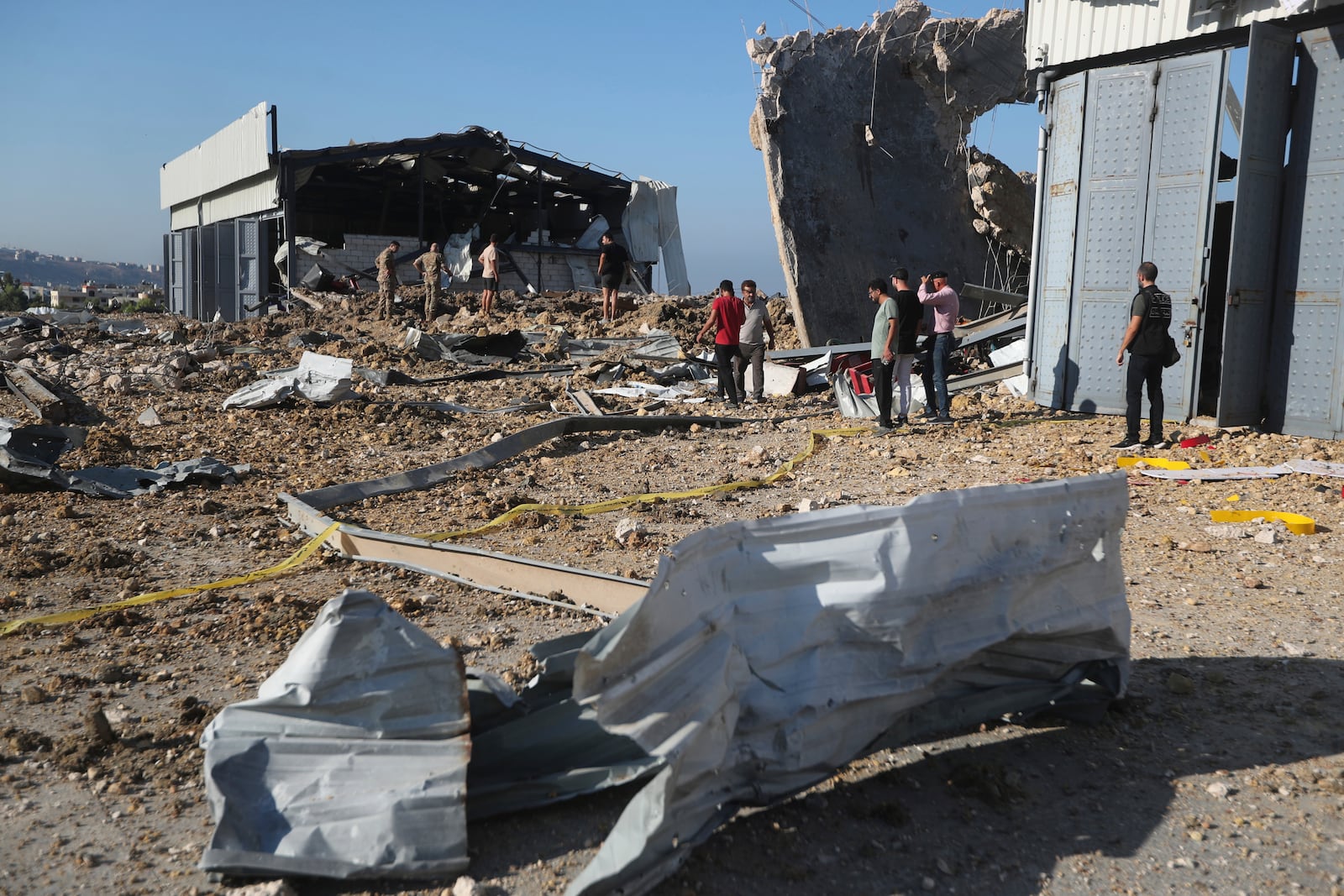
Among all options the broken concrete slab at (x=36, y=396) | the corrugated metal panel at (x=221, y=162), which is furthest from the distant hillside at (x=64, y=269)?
the broken concrete slab at (x=36, y=396)

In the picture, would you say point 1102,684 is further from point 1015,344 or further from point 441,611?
point 1015,344

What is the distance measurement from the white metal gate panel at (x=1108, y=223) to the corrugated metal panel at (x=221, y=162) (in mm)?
18606

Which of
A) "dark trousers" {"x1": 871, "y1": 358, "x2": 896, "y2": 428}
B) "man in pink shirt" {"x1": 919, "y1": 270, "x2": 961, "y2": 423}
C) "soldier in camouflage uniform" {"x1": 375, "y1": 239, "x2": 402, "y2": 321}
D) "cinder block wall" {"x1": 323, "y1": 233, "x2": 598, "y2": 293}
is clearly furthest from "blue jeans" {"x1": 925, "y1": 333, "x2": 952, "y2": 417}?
"cinder block wall" {"x1": 323, "y1": 233, "x2": 598, "y2": 293}

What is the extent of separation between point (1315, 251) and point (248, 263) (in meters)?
22.2

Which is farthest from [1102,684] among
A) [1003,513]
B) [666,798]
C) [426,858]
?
[426,858]

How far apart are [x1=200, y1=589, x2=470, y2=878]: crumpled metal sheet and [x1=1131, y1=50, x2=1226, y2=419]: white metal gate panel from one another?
28.4 feet

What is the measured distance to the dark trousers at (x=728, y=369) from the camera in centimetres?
1152

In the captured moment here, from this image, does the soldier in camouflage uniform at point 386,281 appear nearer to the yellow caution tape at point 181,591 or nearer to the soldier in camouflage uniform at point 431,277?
the soldier in camouflage uniform at point 431,277

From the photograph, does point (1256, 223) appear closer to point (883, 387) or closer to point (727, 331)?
point (883, 387)

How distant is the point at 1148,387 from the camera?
27.1 ft

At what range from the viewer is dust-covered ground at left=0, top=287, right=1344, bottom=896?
2.55 m

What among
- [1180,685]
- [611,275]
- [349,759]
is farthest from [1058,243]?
[349,759]

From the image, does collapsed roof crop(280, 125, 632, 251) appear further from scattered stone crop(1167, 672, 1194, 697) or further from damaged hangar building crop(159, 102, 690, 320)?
scattered stone crop(1167, 672, 1194, 697)

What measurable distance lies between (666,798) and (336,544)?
12.0ft
